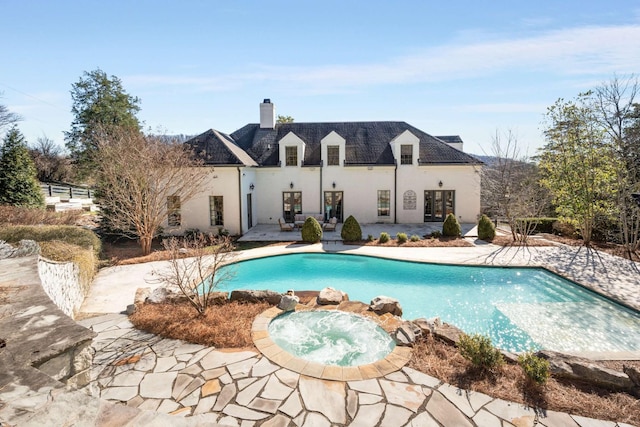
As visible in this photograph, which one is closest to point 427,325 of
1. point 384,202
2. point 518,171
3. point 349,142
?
point 384,202

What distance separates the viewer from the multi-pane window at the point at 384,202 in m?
20.7

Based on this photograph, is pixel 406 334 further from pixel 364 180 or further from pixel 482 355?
pixel 364 180

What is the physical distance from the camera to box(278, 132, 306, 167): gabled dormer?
2030cm

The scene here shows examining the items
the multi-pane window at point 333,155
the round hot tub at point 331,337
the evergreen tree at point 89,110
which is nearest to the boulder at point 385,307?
the round hot tub at point 331,337

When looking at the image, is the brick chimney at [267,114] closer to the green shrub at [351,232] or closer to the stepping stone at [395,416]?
the green shrub at [351,232]

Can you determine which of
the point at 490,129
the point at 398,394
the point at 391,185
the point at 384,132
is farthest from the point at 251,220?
the point at 398,394

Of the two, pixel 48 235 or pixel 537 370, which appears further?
pixel 48 235

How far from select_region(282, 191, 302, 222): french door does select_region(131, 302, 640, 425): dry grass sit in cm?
1373

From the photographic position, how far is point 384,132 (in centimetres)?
2238

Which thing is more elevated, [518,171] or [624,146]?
[624,146]

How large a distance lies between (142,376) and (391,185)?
17.8m

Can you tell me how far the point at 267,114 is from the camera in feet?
75.2

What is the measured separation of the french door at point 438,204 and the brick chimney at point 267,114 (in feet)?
39.1

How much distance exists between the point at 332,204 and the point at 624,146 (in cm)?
1571
